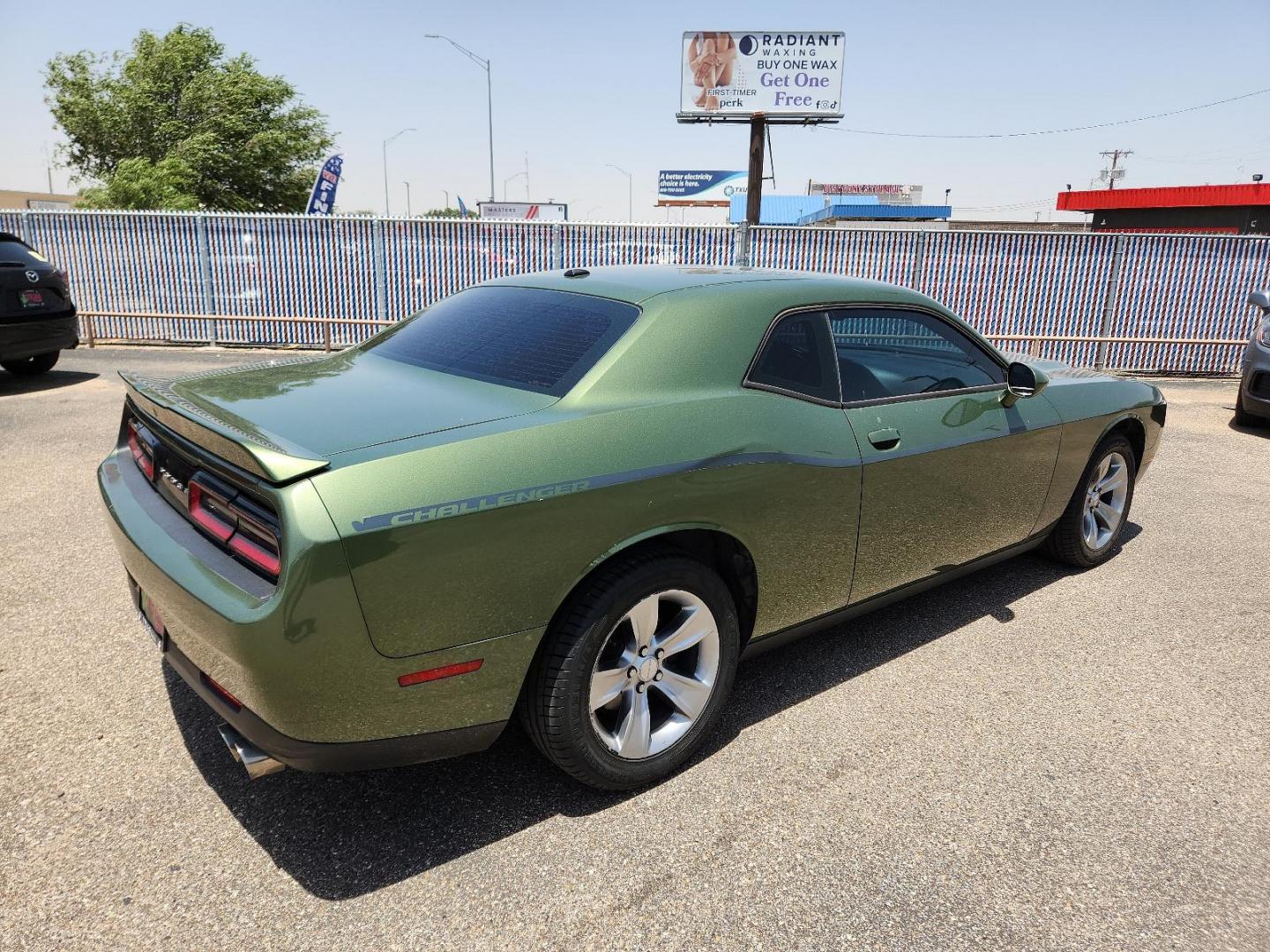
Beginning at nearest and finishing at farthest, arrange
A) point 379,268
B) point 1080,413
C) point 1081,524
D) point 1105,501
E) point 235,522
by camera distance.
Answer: point 235,522 → point 1080,413 → point 1081,524 → point 1105,501 → point 379,268

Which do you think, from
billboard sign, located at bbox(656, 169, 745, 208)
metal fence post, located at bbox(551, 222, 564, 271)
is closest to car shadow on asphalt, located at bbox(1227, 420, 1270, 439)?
metal fence post, located at bbox(551, 222, 564, 271)

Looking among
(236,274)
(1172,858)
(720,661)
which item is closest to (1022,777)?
(1172,858)

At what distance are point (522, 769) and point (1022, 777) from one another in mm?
1639

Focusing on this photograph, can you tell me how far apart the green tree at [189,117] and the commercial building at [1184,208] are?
111 ft

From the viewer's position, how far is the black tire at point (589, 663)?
238cm

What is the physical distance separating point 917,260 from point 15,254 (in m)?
12.9

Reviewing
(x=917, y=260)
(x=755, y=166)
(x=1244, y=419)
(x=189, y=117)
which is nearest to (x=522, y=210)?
(x=189, y=117)

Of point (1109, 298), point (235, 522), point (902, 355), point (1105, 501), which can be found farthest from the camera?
point (1109, 298)

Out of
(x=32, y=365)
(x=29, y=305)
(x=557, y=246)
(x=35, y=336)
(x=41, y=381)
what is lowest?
(x=41, y=381)

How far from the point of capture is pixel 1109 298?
1469 cm

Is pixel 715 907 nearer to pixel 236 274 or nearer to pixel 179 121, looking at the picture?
pixel 236 274

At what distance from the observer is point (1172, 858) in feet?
8.03

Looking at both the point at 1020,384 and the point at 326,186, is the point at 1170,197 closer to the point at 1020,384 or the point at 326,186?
the point at 326,186

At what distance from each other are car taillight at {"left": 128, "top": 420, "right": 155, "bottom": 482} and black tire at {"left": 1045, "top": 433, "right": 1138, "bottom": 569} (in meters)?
4.10
